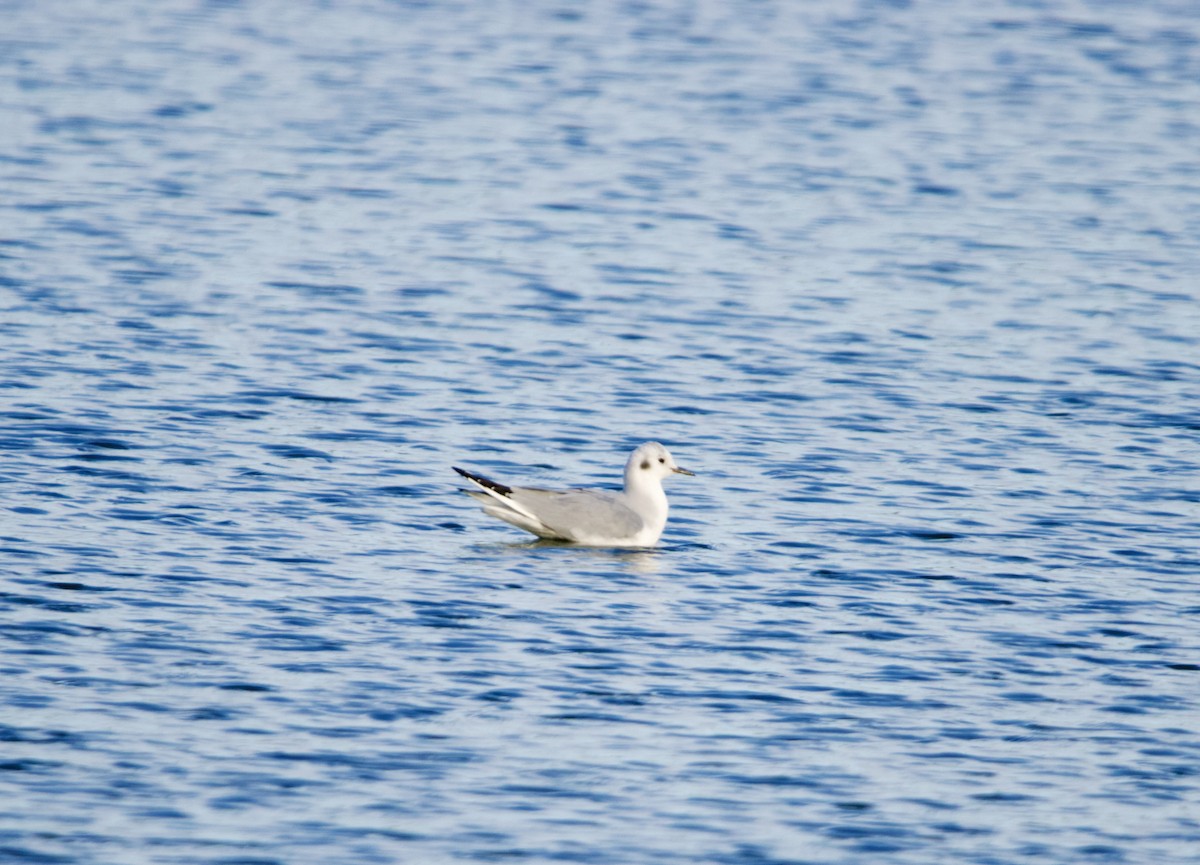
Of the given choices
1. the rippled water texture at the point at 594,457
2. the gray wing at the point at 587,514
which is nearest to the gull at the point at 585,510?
the gray wing at the point at 587,514

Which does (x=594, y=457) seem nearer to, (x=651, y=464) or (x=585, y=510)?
(x=651, y=464)

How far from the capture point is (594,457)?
63.3 feet

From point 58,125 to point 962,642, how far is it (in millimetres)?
Answer: 22443

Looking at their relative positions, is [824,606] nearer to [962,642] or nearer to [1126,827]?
[962,642]

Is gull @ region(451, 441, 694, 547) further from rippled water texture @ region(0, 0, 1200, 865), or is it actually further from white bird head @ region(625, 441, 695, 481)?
rippled water texture @ region(0, 0, 1200, 865)

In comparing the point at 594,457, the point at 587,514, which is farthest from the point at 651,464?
the point at 594,457

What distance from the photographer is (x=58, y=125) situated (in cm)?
3328

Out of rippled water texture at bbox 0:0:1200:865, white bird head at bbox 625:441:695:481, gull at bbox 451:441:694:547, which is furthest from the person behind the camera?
white bird head at bbox 625:441:695:481

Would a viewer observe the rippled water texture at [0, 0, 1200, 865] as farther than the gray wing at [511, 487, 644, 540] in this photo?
No

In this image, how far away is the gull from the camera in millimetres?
16750

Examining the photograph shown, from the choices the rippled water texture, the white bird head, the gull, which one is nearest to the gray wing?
the gull

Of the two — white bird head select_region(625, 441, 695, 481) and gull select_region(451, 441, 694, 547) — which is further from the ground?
white bird head select_region(625, 441, 695, 481)

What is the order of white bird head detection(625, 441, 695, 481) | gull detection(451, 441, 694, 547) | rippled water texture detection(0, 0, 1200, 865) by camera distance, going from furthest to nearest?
white bird head detection(625, 441, 695, 481) < gull detection(451, 441, 694, 547) < rippled water texture detection(0, 0, 1200, 865)

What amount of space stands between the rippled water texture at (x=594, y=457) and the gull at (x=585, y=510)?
27cm
